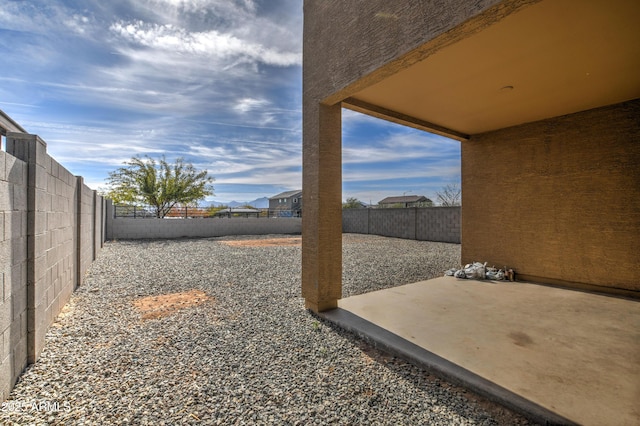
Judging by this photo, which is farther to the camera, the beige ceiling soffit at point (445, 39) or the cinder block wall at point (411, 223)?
the cinder block wall at point (411, 223)

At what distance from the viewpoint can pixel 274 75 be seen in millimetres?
8867

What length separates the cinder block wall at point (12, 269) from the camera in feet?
5.43

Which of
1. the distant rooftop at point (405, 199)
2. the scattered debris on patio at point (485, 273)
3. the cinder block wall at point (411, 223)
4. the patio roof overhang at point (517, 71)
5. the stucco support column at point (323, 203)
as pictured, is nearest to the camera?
the patio roof overhang at point (517, 71)

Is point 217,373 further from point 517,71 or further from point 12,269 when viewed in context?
point 517,71

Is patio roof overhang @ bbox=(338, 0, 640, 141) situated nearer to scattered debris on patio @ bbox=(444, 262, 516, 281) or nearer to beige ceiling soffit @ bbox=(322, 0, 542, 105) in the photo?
beige ceiling soffit @ bbox=(322, 0, 542, 105)

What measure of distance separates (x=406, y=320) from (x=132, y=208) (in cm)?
1351

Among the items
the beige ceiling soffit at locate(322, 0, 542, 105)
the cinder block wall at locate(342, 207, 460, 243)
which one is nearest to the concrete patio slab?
the beige ceiling soffit at locate(322, 0, 542, 105)

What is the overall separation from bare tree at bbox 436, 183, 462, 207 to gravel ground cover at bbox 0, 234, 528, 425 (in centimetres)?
1562

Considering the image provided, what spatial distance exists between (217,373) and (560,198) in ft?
17.4

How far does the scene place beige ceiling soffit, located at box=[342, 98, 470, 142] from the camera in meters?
3.45

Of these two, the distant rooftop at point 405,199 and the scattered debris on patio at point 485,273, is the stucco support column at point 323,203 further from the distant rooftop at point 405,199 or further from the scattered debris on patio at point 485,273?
the distant rooftop at point 405,199

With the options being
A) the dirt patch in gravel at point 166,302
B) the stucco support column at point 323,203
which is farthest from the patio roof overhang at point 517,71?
the dirt patch in gravel at point 166,302

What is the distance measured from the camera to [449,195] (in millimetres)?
17375

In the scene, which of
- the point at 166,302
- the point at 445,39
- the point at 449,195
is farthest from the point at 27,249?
the point at 449,195
